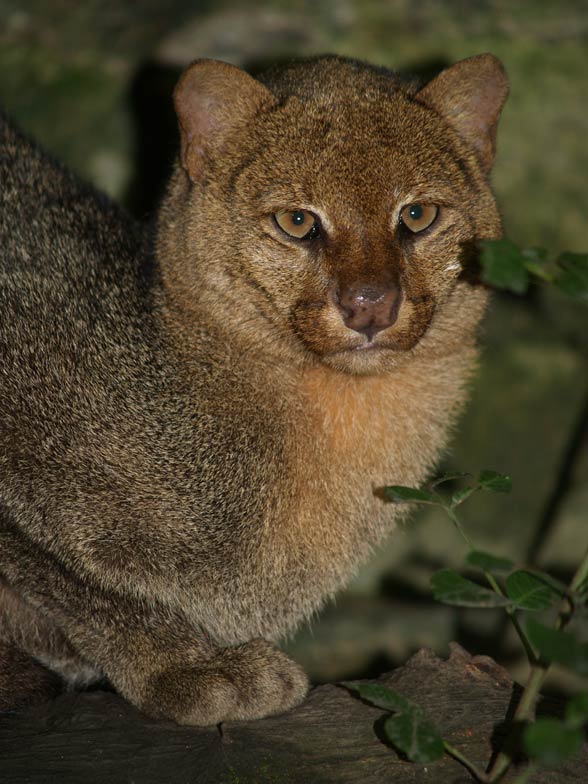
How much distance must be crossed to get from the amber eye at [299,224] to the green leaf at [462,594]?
130cm

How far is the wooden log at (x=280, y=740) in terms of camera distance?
3.15 metres

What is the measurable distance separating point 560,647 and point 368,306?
1287mm

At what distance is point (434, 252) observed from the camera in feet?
11.5

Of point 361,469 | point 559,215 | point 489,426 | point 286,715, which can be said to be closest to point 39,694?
point 286,715

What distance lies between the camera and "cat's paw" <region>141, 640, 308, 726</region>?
3.44 m

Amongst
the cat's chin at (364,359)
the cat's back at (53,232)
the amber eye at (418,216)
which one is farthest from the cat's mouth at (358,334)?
the cat's back at (53,232)

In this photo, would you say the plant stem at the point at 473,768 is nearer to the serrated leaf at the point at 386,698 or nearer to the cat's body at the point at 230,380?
the serrated leaf at the point at 386,698

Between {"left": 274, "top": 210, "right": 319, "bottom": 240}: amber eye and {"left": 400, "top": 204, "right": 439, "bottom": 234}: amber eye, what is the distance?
307mm

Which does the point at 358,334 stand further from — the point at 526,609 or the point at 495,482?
the point at 526,609

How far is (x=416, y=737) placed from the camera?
2746mm

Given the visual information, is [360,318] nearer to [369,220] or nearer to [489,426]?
[369,220]

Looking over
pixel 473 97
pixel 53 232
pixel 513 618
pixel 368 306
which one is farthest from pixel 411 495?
pixel 53 232

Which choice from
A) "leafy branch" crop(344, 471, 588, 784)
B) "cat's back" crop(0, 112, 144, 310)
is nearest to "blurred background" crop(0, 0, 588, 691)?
"cat's back" crop(0, 112, 144, 310)

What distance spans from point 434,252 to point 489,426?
3.34 meters
